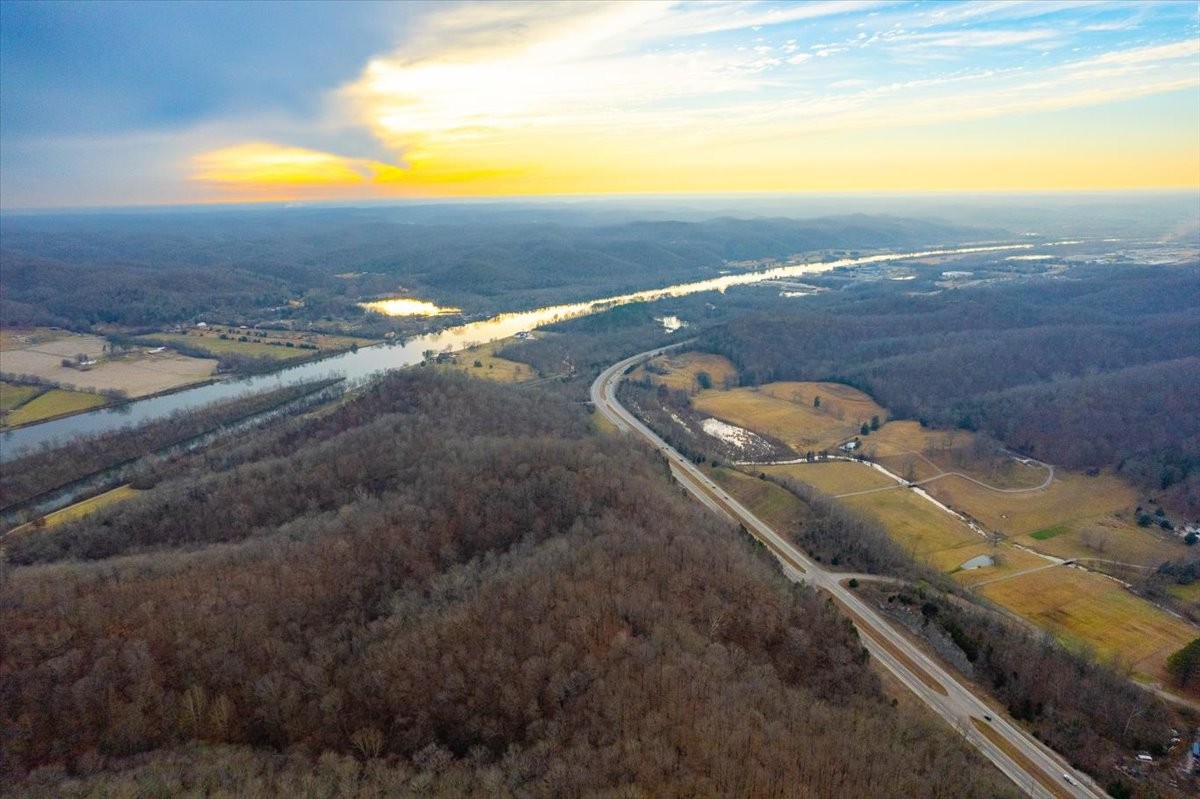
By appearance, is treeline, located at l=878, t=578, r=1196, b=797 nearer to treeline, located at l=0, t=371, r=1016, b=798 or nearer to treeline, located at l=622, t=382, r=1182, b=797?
treeline, located at l=622, t=382, r=1182, b=797

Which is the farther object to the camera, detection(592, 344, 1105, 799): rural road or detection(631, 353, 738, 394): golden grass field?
detection(631, 353, 738, 394): golden grass field

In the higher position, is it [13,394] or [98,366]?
[98,366]

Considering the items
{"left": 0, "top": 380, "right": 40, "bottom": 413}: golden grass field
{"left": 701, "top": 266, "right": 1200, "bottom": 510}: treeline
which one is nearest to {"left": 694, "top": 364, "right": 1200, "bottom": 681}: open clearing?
{"left": 701, "top": 266, "right": 1200, "bottom": 510}: treeline

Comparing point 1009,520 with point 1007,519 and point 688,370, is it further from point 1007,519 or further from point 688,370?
point 688,370

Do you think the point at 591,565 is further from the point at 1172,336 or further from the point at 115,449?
the point at 1172,336

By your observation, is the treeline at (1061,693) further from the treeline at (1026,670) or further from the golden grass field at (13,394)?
the golden grass field at (13,394)

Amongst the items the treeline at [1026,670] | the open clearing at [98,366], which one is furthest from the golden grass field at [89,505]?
the treeline at [1026,670]

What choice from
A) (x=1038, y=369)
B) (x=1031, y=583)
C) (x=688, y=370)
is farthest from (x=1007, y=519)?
(x=688, y=370)
